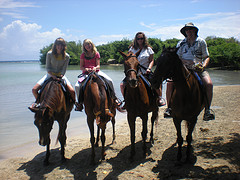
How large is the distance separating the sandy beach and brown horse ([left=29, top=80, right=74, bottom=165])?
554 mm

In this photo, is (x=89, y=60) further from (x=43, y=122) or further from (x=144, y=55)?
(x=43, y=122)

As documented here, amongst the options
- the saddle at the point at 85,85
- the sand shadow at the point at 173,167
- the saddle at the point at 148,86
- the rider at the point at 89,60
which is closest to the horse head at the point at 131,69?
the saddle at the point at 148,86

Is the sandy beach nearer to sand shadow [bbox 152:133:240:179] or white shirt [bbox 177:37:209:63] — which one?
sand shadow [bbox 152:133:240:179]

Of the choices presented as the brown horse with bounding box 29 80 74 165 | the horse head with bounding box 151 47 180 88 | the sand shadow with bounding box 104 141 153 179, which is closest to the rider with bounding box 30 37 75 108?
the brown horse with bounding box 29 80 74 165

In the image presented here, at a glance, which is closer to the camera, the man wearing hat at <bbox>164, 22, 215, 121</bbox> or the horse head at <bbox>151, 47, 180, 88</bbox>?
the horse head at <bbox>151, 47, 180, 88</bbox>

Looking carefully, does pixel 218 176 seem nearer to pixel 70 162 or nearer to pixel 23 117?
pixel 70 162

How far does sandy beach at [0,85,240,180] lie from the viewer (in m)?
4.16

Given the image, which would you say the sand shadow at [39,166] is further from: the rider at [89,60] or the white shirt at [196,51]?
the white shirt at [196,51]

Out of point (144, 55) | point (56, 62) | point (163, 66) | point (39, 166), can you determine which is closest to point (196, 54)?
point (144, 55)

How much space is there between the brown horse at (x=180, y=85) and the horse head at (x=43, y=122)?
2.41m

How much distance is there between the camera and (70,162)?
17.0 feet

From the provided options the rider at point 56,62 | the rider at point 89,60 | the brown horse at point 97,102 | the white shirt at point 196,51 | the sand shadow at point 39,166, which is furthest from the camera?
the rider at point 89,60

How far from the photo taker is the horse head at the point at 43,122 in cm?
411

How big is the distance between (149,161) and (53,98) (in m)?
2.85
